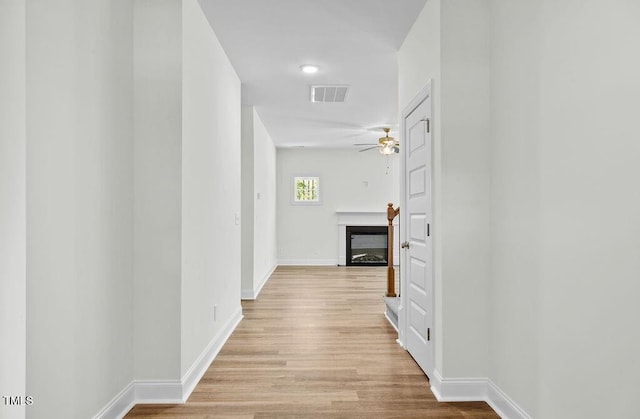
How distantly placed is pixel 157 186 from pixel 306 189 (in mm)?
7168

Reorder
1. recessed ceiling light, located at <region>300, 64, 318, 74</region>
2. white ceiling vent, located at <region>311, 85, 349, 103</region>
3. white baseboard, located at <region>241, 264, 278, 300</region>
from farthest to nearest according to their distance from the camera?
white baseboard, located at <region>241, 264, 278, 300</region>, white ceiling vent, located at <region>311, 85, 349, 103</region>, recessed ceiling light, located at <region>300, 64, 318, 74</region>

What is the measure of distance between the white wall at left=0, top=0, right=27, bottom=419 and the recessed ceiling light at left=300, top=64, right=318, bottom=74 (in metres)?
3.21

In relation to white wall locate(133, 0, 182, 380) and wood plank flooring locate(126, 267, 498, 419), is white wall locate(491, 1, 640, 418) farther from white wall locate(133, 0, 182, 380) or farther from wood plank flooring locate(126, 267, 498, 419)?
white wall locate(133, 0, 182, 380)

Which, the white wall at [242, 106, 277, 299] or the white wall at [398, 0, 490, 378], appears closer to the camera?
the white wall at [398, 0, 490, 378]

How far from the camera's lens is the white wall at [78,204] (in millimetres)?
1684

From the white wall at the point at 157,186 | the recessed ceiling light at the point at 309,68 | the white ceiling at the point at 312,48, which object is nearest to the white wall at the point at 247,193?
the white ceiling at the point at 312,48

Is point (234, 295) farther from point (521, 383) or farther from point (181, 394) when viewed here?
point (521, 383)

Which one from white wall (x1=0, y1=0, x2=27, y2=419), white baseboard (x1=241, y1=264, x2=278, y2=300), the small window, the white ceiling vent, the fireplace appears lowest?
white baseboard (x1=241, y1=264, x2=278, y2=300)

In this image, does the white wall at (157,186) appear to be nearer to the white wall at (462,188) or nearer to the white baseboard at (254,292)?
the white wall at (462,188)

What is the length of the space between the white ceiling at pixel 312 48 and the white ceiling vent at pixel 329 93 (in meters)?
0.09

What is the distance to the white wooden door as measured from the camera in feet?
9.41

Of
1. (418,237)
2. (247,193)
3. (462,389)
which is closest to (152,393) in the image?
(462,389)

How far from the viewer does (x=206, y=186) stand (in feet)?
10.5

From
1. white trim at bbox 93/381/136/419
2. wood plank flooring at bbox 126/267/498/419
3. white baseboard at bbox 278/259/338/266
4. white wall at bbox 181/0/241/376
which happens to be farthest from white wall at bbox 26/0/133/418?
white baseboard at bbox 278/259/338/266
